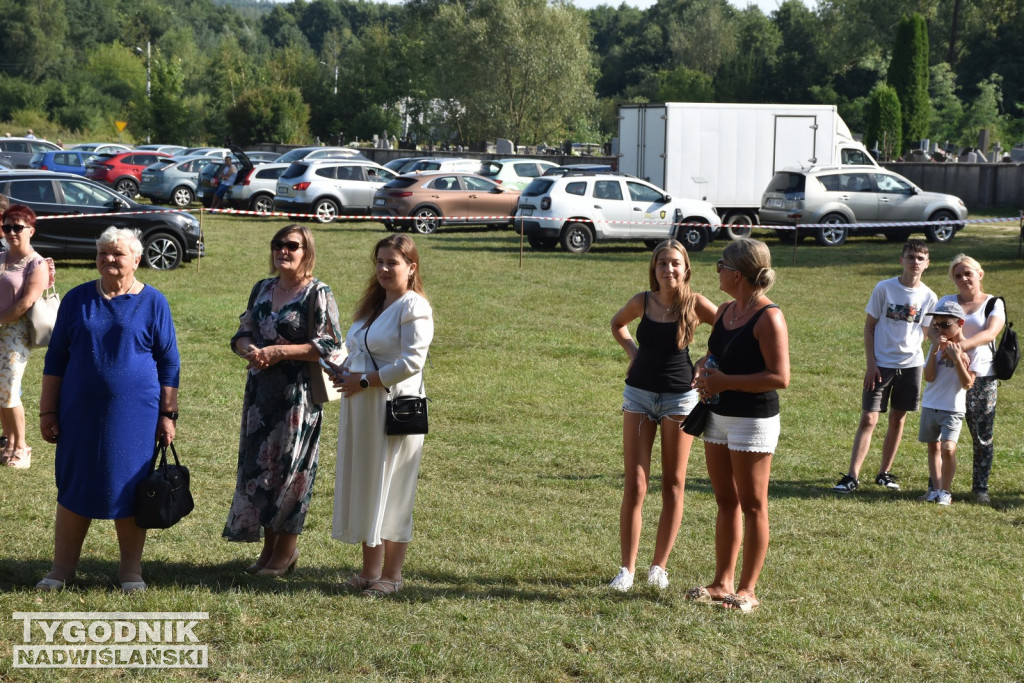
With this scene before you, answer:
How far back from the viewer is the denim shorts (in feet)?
19.2

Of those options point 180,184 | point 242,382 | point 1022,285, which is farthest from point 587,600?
point 180,184

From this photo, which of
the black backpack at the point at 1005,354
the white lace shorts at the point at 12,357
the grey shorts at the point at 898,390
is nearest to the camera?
the white lace shorts at the point at 12,357

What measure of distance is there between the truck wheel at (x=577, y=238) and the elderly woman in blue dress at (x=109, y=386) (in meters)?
18.7

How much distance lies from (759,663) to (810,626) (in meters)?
0.62

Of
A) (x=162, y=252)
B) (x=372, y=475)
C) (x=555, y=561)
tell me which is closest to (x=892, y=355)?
(x=555, y=561)

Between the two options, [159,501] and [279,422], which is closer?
[159,501]

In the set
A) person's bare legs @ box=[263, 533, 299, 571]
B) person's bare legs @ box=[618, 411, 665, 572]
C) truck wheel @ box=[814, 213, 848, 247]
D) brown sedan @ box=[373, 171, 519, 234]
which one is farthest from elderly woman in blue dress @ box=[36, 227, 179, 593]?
truck wheel @ box=[814, 213, 848, 247]

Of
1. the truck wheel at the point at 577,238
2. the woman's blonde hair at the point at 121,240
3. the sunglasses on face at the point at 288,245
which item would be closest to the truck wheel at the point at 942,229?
the truck wheel at the point at 577,238

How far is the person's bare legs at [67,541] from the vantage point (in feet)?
18.1

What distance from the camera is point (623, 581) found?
5988 mm

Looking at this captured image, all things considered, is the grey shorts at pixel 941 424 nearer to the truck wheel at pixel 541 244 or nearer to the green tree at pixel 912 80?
the truck wheel at pixel 541 244

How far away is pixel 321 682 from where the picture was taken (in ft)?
15.3

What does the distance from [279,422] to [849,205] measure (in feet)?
75.6

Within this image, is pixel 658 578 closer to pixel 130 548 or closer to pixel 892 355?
pixel 130 548
